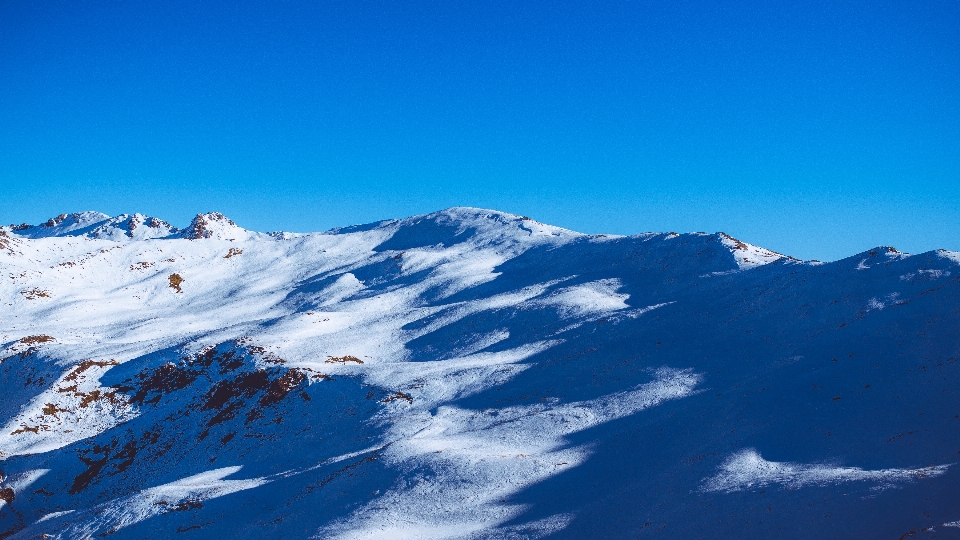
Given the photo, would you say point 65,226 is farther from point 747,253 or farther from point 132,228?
point 747,253

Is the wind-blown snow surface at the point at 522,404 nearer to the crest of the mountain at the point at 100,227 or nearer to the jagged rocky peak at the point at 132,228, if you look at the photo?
the jagged rocky peak at the point at 132,228

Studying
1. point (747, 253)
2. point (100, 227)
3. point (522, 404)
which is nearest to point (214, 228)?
point (100, 227)

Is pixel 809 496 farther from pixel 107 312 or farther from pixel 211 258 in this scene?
pixel 211 258

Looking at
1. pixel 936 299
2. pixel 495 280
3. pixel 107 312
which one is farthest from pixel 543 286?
pixel 107 312

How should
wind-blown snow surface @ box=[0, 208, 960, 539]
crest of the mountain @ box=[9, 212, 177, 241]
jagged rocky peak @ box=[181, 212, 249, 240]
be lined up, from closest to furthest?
wind-blown snow surface @ box=[0, 208, 960, 539] < jagged rocky peak @ box=[181, 212, 249, 240] < crest of the mountain @ box=[9, 212, 177, 241]

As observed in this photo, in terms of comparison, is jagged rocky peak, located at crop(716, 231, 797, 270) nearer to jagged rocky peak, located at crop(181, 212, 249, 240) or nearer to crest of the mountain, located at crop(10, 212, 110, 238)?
jagged rocky peak, located at crop(181, 212, 249, 240)

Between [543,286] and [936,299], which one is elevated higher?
[543,286]

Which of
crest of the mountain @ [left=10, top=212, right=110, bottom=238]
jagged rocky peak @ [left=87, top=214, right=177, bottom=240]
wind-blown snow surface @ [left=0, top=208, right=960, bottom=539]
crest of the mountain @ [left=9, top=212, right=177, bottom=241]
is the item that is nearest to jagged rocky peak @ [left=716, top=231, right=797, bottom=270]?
wind-blown snow surface @ [left=0, top=208, right=960, bottom=539]
